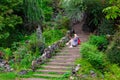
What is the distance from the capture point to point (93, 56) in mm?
16031

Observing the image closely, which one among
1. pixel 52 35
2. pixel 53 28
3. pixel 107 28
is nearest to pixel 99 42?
pixel 107 28

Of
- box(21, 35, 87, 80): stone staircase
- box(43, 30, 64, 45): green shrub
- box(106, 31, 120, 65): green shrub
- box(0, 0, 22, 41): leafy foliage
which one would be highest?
box(0, 0, 22, 41): leafy foliage

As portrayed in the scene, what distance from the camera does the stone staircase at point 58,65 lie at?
52.9 ft

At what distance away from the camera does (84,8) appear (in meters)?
22.7

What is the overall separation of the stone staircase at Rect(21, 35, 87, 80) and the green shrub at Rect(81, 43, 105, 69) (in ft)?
3.44

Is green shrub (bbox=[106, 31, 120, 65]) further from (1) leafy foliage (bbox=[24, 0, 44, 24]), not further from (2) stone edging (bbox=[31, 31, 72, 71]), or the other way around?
(1) leafy foliage (bbox=[24, 0, 44, 24])

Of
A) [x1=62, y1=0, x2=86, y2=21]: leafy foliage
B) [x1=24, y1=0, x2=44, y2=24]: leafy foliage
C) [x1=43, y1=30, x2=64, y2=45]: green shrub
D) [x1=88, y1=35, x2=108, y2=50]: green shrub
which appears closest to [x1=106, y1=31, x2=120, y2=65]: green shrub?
[x1=88, y1=35, x2=108, y2=50]: green shrub

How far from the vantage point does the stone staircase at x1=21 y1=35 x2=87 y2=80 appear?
635 inches

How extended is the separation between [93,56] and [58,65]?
2164 mm

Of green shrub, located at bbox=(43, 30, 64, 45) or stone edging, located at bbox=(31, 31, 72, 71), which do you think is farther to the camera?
green shrub, located at bbox=(43, 30, 64, 45)

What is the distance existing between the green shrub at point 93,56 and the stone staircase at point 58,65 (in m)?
1.05

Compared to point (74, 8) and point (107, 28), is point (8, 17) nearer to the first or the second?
point (74, 8)

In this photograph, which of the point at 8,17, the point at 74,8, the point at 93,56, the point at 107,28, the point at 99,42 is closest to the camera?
the point at 93,56

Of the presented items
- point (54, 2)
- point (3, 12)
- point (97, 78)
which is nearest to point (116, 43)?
point (97, 78)
